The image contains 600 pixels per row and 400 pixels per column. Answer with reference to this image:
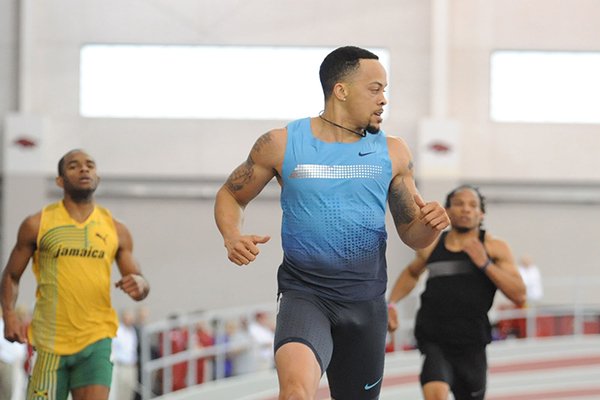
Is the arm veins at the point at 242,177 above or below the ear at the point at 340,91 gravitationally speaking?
below

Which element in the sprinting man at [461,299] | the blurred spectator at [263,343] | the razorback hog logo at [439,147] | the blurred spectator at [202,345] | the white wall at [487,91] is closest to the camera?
the sprinting man at [461,299]

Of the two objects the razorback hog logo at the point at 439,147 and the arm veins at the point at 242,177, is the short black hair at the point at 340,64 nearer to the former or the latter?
the arm veins at the point at 242,177

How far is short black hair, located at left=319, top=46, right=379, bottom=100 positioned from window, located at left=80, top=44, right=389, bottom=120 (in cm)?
1773

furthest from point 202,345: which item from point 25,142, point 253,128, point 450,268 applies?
point 450,268

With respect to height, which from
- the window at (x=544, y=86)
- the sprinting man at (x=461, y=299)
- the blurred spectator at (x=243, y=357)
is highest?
the window at (x=544, y=86)

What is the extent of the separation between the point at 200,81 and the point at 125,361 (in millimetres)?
9572

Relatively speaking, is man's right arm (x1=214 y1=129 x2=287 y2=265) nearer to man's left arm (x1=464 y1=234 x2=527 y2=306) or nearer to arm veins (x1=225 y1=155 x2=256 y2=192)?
arm veins (x1=225 y1=155 x2=256 y2=192)

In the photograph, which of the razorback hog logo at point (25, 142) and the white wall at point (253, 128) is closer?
Answer: the razorback hog logo at point (25, 142)

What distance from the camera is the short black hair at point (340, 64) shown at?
6.11 meters

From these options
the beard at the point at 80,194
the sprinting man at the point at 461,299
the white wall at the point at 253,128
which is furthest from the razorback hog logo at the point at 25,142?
the beard at the point at 80,194

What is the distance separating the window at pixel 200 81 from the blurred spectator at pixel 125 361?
22.0 ft

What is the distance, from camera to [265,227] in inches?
957

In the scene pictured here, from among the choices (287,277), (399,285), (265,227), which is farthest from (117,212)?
(287,277)

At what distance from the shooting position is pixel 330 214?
6.00 meters
